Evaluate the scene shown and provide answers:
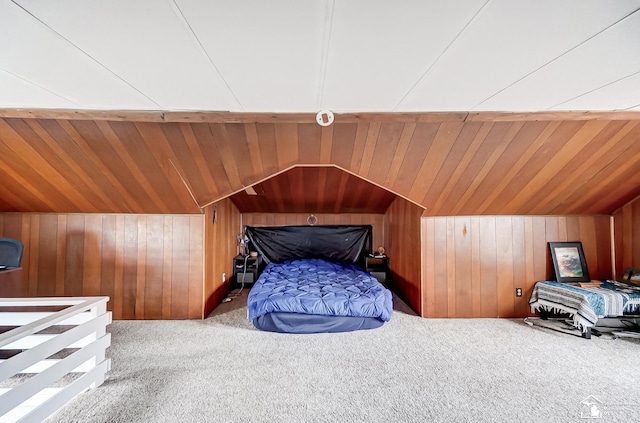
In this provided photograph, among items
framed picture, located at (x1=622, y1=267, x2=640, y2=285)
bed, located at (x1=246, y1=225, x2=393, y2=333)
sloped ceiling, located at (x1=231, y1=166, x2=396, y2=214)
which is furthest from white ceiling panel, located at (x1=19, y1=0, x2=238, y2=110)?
framed picture, located at (x1=622, y1=267, x2=640, y2=285)

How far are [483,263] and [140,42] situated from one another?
12.9ft

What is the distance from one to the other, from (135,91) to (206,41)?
88 centimetres

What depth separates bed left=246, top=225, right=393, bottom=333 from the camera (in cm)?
299

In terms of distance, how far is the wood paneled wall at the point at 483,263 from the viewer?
136 inches

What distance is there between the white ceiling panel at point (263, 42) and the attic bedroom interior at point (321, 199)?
13 millimetres

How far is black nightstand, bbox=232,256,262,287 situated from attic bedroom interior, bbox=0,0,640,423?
311mm

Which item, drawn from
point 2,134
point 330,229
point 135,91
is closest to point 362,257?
point 330,229

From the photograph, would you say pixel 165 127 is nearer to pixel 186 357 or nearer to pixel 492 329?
pixel 186 357

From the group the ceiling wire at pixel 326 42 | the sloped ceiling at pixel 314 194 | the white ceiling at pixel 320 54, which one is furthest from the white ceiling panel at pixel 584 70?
the sloped ceiling at pixel 314 194

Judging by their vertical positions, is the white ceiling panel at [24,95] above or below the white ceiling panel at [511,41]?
below

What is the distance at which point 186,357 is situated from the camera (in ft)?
8.14

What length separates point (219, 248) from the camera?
4039mm

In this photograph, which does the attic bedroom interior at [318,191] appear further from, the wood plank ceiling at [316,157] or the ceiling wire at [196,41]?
the ceiling wire at [196,41]

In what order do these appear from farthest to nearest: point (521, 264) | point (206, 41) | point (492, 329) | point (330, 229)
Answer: point (330, 229), point (521, 264), point (492, 329), point (206, 41)
